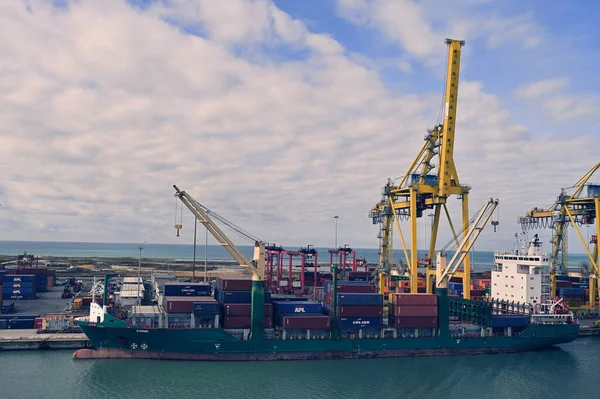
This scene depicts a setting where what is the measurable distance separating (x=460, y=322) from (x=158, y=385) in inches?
1261

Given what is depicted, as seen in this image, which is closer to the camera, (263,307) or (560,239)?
(263,307)

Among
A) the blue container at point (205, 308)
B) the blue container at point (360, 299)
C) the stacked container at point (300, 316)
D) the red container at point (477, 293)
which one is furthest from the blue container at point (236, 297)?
the red container at point (477, 293)

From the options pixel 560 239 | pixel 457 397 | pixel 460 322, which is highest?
pixel 560 239

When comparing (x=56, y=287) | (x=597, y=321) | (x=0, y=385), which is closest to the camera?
(x=0, y=385)

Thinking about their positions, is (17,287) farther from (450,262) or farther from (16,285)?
(450,262)

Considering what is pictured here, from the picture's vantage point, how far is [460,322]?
169 feet

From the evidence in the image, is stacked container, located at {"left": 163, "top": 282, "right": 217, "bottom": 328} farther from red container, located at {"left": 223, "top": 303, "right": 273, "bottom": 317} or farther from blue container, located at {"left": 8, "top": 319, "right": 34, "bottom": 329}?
blue container, located at {"left": 8, "top": 319, "right": 34, "bottom": 329}

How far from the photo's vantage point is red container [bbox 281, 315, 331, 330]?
4434 centimetres

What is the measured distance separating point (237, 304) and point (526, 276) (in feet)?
110

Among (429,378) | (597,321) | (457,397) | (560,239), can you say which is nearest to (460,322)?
(429,378)

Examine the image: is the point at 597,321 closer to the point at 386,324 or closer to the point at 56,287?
the point at 386,324

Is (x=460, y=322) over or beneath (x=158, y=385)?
over

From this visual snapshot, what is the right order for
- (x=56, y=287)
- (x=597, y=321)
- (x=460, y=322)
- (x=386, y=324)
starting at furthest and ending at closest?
(x=56, y=287), (x=597, y=321), (x=460, y=322), (x=386, y=324)

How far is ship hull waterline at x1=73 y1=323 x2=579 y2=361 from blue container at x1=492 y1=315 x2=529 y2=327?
478cm
